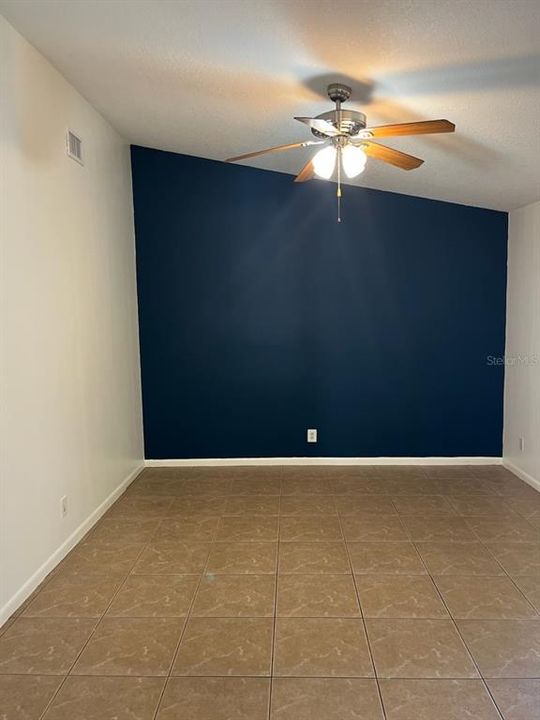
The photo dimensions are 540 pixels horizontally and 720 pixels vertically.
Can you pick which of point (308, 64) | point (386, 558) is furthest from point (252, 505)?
point (308, 64)

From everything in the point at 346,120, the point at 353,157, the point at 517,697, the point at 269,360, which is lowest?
the point at 517,697

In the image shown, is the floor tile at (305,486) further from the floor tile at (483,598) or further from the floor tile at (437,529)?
the floor tile at (483,598)

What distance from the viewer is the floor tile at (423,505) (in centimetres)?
356

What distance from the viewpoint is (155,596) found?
2.55 m

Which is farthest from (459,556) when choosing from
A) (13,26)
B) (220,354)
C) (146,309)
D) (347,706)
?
(13,26)

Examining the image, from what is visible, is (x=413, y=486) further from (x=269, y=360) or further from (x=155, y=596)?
(x=155, y=596)

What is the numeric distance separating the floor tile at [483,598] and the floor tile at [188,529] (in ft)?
4.60

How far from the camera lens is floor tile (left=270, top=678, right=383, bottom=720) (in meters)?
1.80

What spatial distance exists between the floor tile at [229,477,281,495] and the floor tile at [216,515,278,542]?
18.2 inches

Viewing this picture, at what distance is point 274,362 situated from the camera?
455 centimetres

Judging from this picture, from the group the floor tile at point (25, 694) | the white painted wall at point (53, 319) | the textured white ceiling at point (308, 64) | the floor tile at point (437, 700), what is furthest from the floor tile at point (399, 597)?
the textured white ceiling at point (308, 64)

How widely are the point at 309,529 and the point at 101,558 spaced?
4.17 feet

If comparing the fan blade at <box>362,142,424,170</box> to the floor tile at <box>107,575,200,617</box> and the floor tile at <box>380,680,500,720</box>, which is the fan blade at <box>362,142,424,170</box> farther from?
the floor tile at <box>107,575,200,617</box>

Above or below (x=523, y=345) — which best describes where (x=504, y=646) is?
below
